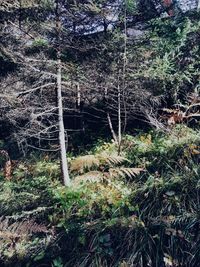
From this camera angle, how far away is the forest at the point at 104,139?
391 centimetres

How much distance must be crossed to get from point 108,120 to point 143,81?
1.28 metres

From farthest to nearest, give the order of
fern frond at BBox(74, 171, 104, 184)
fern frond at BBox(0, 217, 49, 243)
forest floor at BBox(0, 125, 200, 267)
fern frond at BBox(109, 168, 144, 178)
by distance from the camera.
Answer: fern frond at BBox(74, 171, 104, 184) < fern frond at BBox(109, 168, 144, 178) < fern frond at BBox(0, 217, 49, 243) < forest floor at BBox(0, 125, 200, 267)

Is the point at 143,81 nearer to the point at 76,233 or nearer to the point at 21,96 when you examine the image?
the point at 21,96

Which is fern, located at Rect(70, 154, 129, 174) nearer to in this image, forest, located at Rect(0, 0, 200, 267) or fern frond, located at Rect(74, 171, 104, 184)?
forest, located at Rect(0, 0, 200, 267)

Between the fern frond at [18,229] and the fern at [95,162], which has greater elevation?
the fern at [95,162]

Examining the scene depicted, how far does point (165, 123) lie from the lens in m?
6.25

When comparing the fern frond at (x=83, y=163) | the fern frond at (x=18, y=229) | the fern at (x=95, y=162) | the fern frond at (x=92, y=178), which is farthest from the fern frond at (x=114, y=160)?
the fern frond at (x=18, y=229)

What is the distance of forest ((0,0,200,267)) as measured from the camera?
12.8 feet

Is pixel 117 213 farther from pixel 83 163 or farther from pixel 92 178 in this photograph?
pixel 83 163

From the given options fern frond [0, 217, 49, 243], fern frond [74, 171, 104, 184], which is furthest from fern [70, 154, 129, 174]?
fern frond [0, 217, 49, 243]

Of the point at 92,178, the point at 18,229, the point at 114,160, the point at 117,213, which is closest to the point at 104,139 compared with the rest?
the point at 114,160

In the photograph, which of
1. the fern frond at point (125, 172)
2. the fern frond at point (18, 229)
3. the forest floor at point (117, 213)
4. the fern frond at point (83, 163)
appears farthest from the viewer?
the fern frond at point (83, 163)

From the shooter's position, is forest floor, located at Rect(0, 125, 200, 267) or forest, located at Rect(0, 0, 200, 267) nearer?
forest floor, located at Rect(0, 125, 200, 267)

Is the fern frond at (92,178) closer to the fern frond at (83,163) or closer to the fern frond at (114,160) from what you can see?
the fern frond at (83,163)
